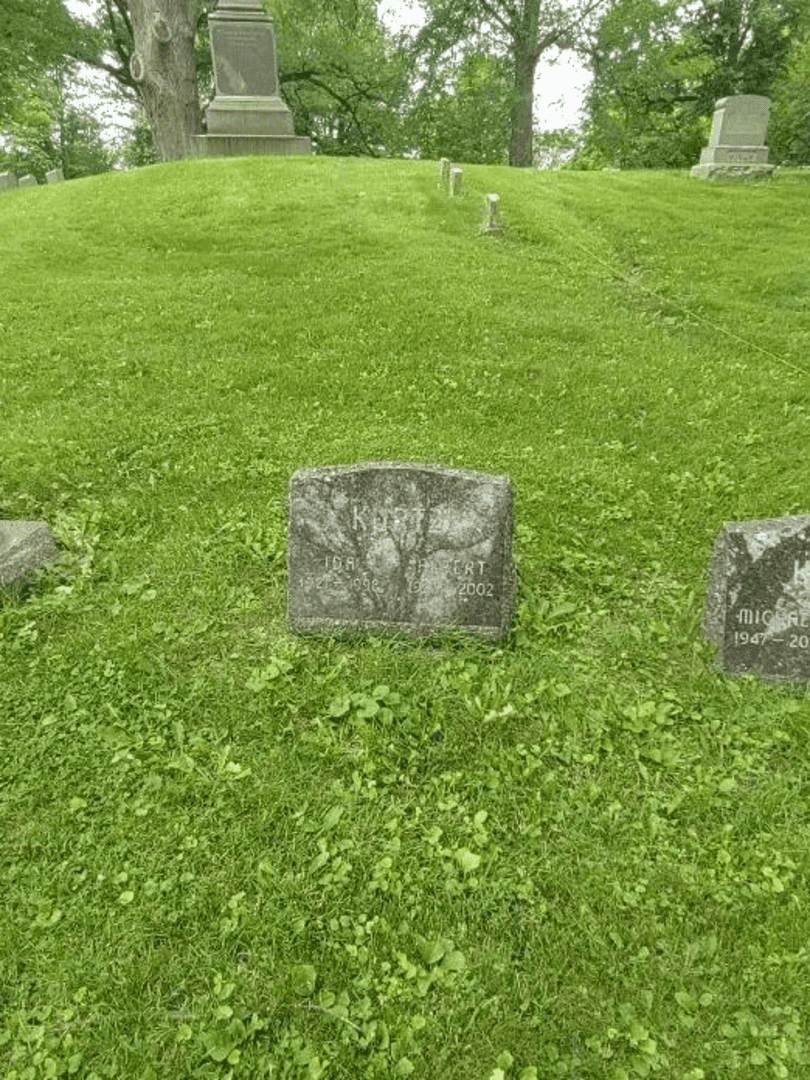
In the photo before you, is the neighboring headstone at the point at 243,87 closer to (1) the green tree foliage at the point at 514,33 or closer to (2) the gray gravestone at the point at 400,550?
(1) the green tree foliage at the point at 514,33

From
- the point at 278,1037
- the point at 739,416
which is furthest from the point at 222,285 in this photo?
the point at 278,1037

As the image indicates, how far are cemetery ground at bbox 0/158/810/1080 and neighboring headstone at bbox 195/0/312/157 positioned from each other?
14.9 meters

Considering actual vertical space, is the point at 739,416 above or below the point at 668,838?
above

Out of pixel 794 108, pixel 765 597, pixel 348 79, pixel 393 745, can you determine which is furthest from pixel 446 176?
pixel 348 79

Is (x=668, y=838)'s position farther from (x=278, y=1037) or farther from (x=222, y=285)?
(x=222, y=285)

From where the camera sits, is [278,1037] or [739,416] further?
[739,416]


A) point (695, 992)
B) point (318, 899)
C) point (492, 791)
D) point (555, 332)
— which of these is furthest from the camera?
point (555, 332)

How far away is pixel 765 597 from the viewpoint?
4.73m

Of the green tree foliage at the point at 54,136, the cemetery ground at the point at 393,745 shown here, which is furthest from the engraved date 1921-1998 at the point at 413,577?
the green tree foliage at the point at 54,136

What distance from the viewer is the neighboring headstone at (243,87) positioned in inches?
840

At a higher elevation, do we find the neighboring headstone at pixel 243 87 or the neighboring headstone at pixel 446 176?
the neighboring headstone at pixel 243 87

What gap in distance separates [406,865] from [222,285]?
36.0 feet

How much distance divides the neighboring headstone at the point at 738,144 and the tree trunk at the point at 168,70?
1659cm

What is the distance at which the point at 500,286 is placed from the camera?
40.1 feet
